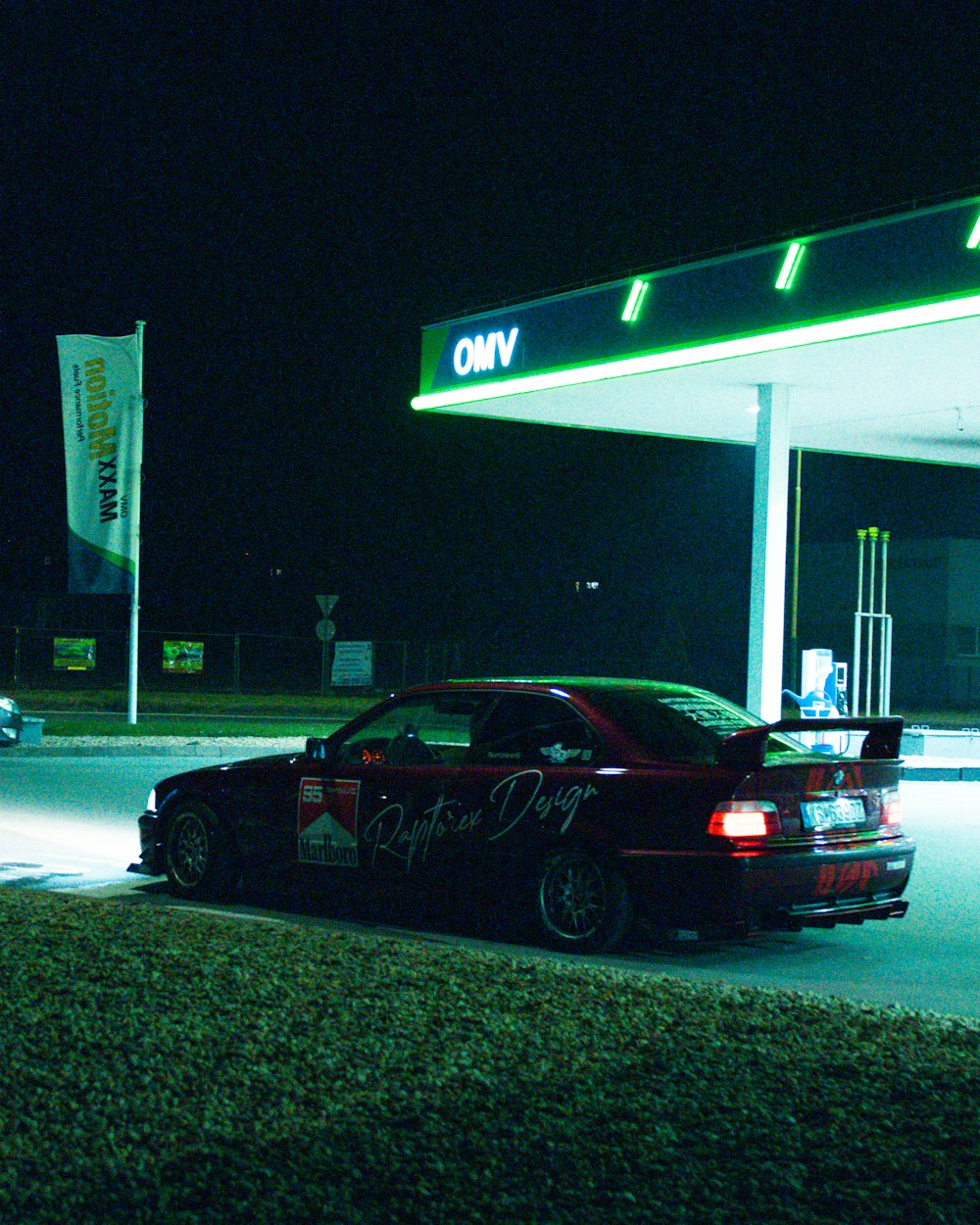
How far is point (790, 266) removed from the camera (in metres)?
15.6

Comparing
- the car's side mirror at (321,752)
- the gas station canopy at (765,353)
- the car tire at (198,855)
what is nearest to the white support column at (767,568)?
the gas station canopy at (765,353)

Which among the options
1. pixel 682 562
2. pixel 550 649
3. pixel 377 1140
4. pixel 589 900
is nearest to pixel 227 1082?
pixel 377 1140

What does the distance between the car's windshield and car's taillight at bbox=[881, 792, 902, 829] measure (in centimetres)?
52

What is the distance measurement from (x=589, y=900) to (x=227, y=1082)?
126 inches

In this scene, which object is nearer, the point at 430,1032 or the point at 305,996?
the point at 430,1032

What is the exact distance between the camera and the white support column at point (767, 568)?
1869cm

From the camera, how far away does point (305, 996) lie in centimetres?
666

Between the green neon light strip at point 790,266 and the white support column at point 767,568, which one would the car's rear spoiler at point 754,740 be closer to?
the green neon light strip at point 790,266

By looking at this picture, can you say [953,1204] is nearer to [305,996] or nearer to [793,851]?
[305,996]

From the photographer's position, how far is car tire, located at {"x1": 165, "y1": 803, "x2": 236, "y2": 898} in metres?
9.88

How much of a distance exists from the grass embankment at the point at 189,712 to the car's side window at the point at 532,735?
1767 cm

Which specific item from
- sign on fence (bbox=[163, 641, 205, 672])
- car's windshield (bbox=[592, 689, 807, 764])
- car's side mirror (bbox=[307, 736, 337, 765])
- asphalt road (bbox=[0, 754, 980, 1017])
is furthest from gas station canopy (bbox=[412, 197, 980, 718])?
sign on fence (bbox=[163, 641, 205, 672])

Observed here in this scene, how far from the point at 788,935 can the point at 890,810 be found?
3.63 ft

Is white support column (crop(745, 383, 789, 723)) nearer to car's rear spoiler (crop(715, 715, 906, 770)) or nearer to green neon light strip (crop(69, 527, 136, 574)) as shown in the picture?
green neon light strip (crop(69, 527, 136, 574))
